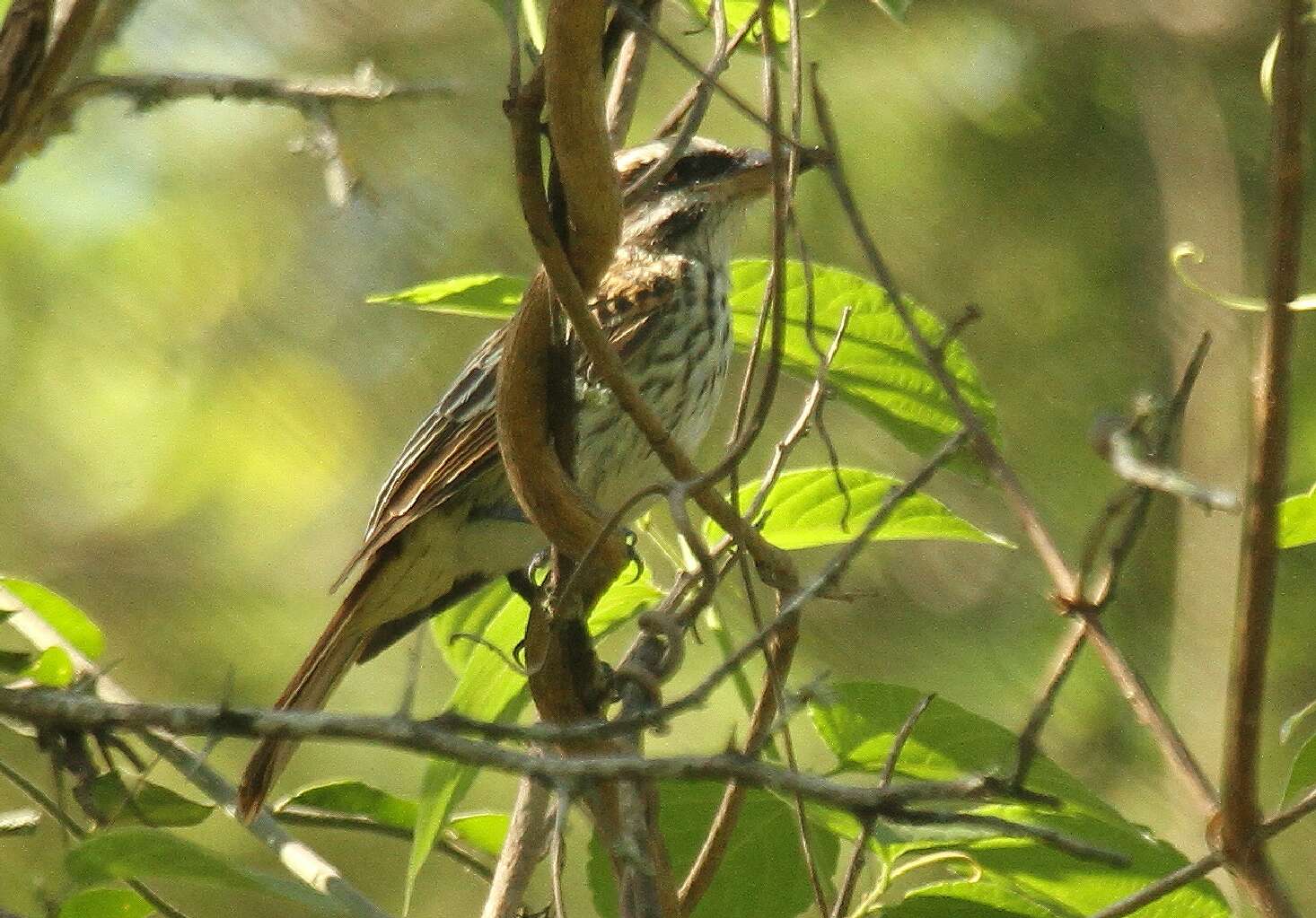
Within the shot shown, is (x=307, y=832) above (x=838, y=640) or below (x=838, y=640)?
below

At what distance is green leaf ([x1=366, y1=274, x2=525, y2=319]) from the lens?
200 cm

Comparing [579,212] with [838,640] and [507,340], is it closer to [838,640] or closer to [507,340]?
[507,340]

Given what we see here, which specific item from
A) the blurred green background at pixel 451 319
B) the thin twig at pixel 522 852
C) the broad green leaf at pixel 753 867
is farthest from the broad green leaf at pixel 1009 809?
the blurred green background at pixel 451 319

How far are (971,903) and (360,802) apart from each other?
2.33ft

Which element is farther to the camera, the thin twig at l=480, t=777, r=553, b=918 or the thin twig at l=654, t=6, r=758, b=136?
the thin twig at l=480, t=777, r=553, b=918

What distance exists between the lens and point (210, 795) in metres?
1.88

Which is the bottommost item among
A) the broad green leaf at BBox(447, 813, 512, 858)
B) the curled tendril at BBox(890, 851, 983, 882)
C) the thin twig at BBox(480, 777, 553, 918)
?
the curled tendril at BBox(890, 851, 983, 882)

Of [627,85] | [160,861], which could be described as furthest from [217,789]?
[627,85]

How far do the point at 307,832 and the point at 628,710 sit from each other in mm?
3245

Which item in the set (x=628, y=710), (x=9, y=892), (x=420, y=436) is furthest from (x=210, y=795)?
(x=9, y=892)

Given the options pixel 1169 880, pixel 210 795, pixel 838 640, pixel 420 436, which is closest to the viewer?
pixel 1169 880

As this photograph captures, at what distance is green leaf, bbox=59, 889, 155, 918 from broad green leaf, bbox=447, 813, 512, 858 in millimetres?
645

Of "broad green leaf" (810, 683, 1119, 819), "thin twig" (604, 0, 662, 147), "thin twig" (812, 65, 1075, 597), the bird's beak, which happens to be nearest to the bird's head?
the bird's beak

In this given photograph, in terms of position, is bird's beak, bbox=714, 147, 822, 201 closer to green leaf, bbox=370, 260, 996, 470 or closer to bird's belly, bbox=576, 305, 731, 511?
bird's belly, bbox=576, 305, 731, 511
